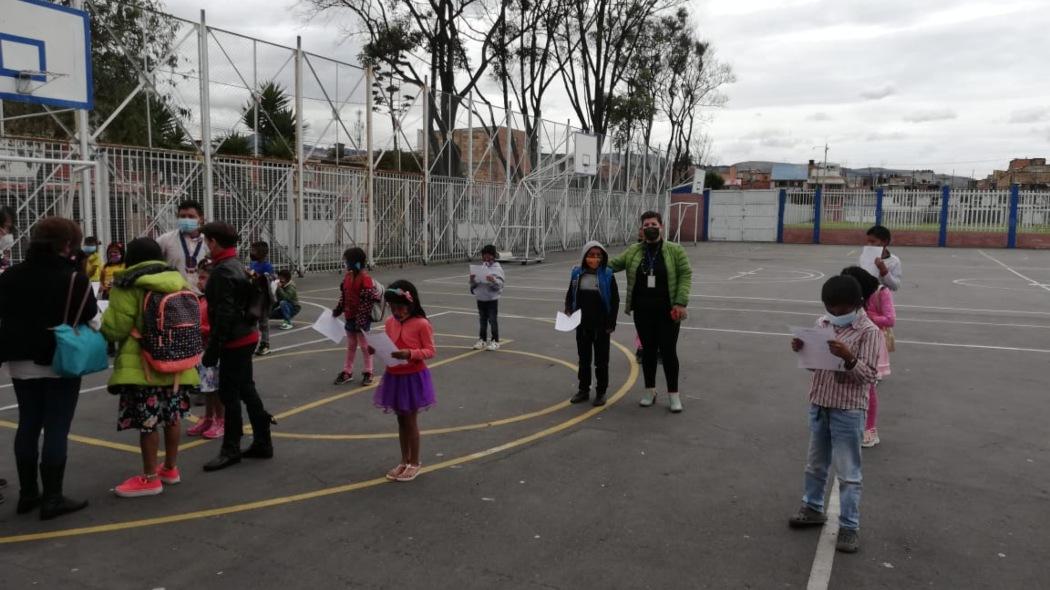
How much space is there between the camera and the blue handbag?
4445mm

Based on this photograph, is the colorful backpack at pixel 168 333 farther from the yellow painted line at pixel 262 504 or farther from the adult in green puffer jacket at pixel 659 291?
the adult in green puffer jacket at pixel 659 291

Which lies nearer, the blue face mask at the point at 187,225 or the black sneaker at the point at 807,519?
the black sneaker at the point at 807,519

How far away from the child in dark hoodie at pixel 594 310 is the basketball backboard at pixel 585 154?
23.1 metres

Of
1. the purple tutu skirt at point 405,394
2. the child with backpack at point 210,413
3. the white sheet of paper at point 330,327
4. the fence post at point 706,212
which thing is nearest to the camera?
the purple tutu skirt at point 405,394

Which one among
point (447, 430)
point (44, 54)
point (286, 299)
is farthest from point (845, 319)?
point (44, 54)

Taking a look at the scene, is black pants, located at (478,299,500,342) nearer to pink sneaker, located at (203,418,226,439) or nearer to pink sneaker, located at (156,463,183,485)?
pink sneaker, located at (203,418,226,439)

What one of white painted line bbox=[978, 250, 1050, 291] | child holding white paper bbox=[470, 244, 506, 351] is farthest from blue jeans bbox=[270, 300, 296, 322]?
white painted line bbox=[978, 250, 1050, 291]

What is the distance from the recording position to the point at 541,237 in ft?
101

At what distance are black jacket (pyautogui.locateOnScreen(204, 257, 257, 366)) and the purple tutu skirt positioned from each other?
1.15 meters

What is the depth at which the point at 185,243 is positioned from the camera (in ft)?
22.4

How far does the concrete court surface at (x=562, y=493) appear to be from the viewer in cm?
404

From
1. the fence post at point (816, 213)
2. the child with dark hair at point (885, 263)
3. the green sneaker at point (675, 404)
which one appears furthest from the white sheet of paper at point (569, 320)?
the fence post at point (816, 213)

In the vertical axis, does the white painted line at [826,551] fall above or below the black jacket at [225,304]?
below

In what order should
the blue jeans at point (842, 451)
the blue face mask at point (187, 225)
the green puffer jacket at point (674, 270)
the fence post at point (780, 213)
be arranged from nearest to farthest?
the blue jeans at point (842, 451) < the blue face mask at point (187, 225) < the green puffer jacket at point (674, 270) < the fence post at point (780, 213)
